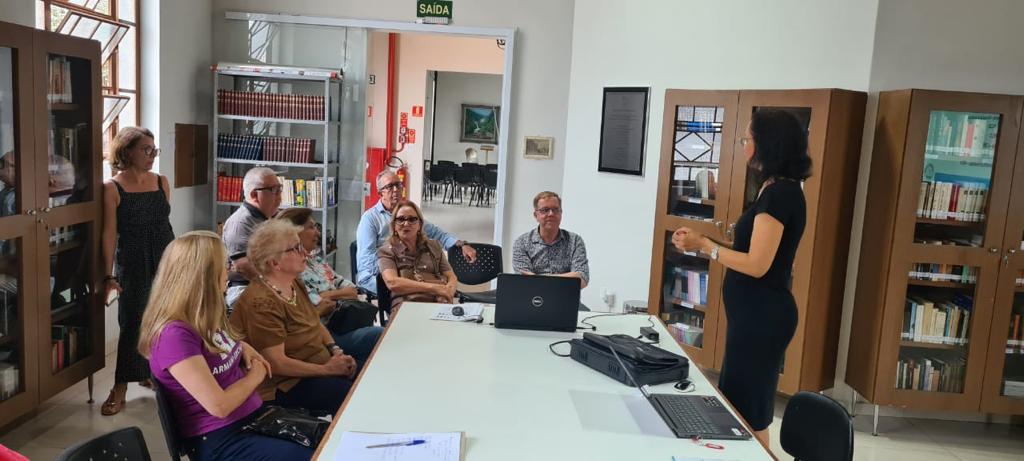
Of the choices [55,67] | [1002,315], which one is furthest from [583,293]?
[55,67]

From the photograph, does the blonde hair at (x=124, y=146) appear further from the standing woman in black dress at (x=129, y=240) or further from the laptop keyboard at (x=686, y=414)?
the laptop keyboard at (x=686, y=414)

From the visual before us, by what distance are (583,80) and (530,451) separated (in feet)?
16.6

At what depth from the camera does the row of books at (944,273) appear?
15.1 feet

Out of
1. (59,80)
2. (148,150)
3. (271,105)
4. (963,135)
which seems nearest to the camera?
(59,80)

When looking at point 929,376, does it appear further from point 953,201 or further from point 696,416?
point 696,416

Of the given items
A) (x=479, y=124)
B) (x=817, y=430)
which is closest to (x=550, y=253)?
(x=817, y=430)

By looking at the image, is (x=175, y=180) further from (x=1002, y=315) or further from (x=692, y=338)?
(x=1002, y=315)

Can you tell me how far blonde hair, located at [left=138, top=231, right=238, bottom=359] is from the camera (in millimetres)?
2490

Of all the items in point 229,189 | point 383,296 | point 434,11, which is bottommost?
point 383,296

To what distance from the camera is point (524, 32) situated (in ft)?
23.7

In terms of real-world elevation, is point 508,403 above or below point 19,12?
below

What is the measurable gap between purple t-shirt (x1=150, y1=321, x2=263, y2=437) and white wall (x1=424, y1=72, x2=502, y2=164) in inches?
660

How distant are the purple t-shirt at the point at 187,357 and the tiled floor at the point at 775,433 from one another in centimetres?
148

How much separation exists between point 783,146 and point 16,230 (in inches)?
137
